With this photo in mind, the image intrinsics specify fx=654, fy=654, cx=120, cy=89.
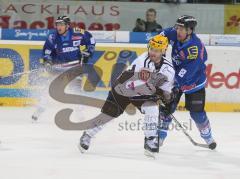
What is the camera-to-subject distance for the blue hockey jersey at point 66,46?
7.81 meters

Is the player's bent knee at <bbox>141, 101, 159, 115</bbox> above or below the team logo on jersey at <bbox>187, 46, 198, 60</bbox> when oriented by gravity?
below

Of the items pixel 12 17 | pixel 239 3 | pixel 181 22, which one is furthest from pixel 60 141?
pixel 239 3

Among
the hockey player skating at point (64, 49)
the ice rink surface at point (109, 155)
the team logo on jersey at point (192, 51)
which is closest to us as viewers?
the ice rink surface at point (109, 155)

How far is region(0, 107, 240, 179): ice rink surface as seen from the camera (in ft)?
16.3

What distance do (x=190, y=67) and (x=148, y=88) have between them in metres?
0.56

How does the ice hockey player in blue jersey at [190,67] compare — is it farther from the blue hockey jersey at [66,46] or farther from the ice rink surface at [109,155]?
the blue hockey jersey at [66,46]

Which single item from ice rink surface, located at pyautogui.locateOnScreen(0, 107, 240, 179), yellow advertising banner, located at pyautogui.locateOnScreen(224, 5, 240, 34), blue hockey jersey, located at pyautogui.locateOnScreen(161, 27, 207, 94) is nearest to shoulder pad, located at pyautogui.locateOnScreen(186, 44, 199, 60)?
blue hockey jersey, located at pyautogui.locateOnScreen(161, 27, 207, 94)

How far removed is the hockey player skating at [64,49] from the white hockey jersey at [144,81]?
7.33 ft

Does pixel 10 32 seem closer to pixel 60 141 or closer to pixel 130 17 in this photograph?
pixel 130 17

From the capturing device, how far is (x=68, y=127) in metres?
7.37

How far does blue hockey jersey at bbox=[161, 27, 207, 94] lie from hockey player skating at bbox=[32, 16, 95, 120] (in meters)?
1.97

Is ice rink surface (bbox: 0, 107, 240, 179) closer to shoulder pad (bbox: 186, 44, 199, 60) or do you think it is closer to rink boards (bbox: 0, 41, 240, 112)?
shoulder pad (bbox: 186, 44, 199, 60)

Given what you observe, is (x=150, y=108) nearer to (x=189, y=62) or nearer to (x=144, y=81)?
(x=144, y=81)

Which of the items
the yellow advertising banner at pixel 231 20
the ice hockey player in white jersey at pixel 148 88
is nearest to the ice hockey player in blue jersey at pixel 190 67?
the ice hockey player in white jersey at pixel 148 88
